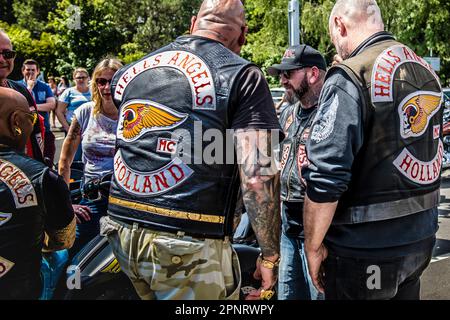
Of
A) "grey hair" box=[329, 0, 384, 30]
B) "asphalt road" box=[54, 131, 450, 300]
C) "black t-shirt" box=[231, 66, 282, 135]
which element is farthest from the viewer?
"asphalt road" box=[54, 131, 450, 300]

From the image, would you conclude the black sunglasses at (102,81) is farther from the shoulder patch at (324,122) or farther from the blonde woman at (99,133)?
the shoulder patch at (324,122)

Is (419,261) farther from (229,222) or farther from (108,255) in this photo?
(108,255)

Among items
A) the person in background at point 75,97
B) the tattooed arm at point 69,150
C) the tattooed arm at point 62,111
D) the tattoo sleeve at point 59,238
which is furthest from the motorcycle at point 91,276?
the tattooed arm at point 62,111

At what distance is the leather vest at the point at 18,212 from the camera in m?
2.49

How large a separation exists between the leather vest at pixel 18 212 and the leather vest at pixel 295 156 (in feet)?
4.16

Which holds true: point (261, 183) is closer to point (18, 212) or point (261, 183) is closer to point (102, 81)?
point (18, 212)

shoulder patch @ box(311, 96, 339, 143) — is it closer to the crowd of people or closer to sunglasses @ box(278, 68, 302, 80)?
the crowd of people

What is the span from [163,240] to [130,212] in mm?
191

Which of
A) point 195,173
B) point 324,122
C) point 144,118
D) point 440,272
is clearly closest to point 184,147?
point 195,173

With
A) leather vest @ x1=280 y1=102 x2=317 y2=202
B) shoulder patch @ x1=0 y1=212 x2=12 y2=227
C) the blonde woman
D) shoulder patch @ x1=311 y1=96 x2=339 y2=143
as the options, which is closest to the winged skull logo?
shoulder patch @ x1=311 y1=96 x2=339 y2=143

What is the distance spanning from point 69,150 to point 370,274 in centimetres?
250

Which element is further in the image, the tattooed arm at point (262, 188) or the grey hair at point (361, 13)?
the grey hair at point (361, 13)

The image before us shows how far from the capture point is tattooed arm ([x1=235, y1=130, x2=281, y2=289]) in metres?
2.17

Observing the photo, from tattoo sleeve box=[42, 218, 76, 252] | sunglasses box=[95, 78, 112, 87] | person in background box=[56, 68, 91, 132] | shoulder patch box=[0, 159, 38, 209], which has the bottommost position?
person in background box=[56, 68, 91, 132]
